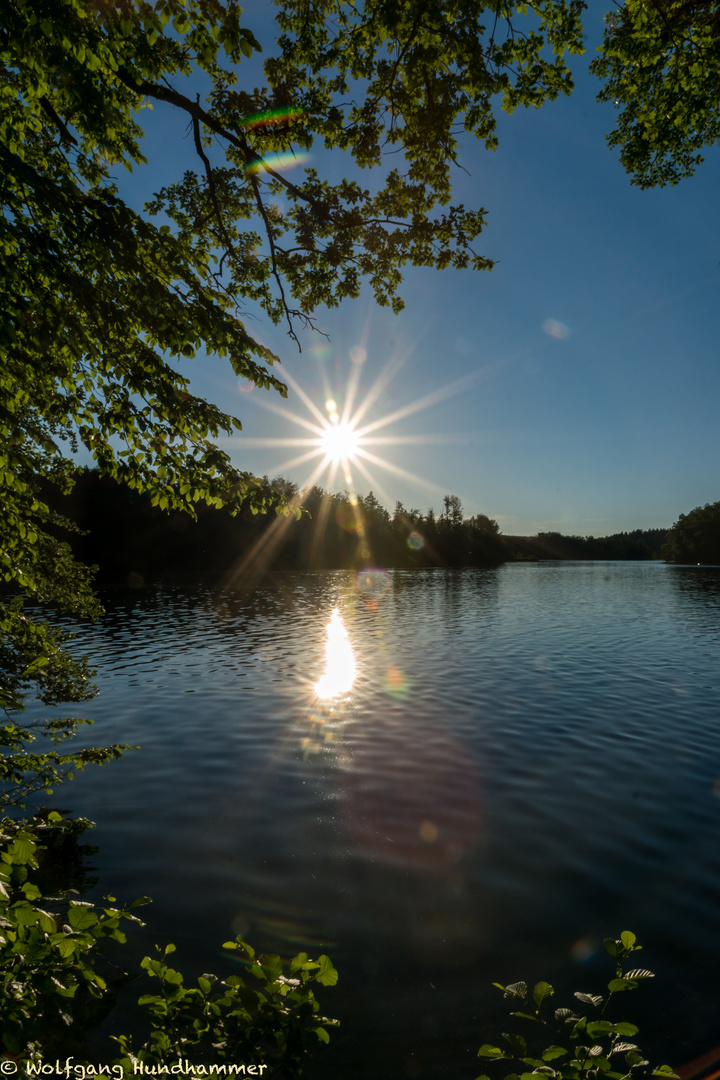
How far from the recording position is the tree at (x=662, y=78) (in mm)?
12562

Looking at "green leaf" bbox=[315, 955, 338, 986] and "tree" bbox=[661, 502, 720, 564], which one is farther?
"tree" bbox=[661, 502, 720, 564]

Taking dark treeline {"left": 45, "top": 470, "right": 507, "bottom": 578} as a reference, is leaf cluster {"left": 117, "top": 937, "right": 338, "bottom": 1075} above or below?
below

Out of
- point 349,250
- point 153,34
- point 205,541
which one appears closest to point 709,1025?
point 153,34

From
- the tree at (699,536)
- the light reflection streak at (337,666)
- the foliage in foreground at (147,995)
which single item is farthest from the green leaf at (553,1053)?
the tree at (699,536)

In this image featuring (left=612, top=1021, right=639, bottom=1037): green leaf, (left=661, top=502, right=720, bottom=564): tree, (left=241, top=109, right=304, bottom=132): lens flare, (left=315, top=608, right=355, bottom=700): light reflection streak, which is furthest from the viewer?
(left=661, top=502, right=720, bottom=564): tree

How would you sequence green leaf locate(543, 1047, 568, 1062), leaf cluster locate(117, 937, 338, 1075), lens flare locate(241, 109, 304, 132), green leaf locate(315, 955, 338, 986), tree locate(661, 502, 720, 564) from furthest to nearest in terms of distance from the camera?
tree locate(661, 502, 720, 564) → lens flare locate(241, 109, 304, 132) → leaf cluster locate(117, 937, 338, 1075) → green leaf locate(315, 955, 338, 986) → green leaf locate(543, 1047, 568, 1062)

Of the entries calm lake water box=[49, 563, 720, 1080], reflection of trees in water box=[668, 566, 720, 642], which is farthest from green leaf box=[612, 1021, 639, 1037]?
reflection of trees in water box=[668, 566, 720, 642]

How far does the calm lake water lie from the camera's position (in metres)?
6.30

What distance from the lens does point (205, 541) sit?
4611 inches

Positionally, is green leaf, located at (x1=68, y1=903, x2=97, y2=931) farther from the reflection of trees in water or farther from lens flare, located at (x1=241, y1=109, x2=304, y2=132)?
the reflection of trees in water

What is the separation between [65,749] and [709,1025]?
14.8 meters

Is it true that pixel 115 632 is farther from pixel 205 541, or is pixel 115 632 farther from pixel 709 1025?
pixel 205 541

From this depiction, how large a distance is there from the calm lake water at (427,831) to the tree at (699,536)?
7494 inches

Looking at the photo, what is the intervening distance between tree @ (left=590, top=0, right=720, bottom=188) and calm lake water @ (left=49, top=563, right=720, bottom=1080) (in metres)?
16.7
